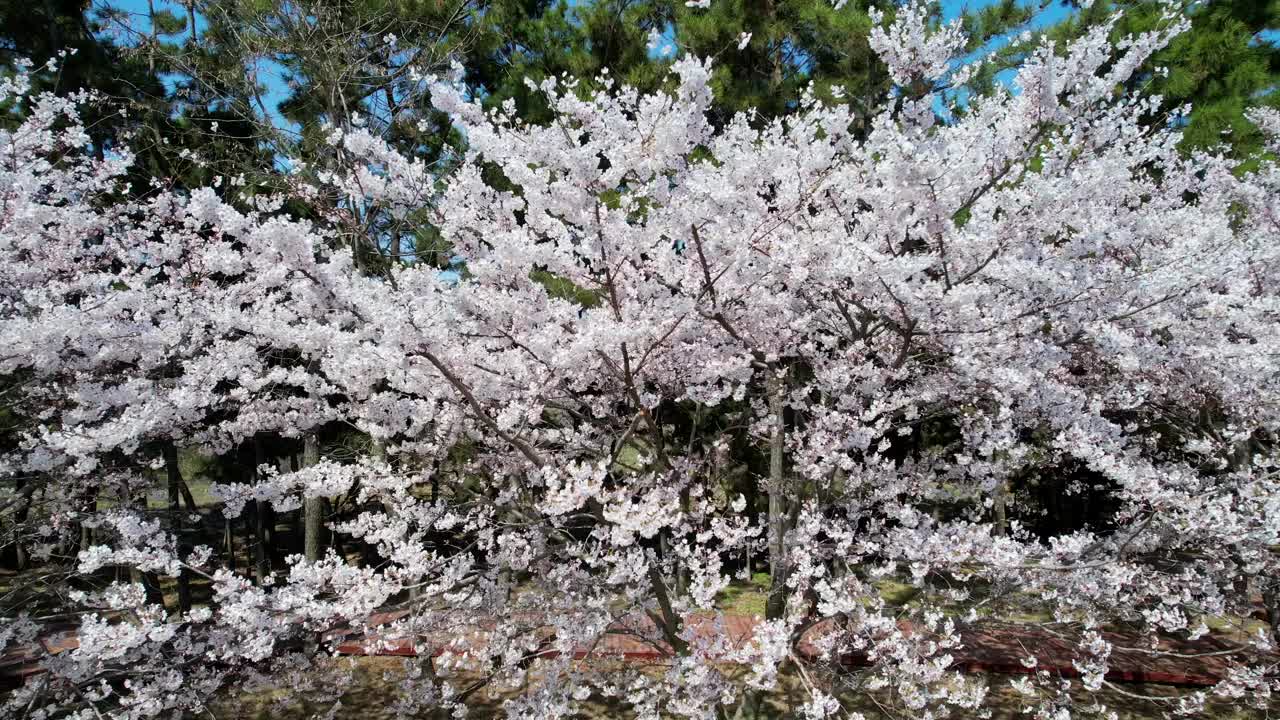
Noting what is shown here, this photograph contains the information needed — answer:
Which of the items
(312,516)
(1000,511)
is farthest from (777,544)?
(1000,511)

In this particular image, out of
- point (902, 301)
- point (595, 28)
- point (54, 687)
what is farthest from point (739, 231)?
point (595, 28)

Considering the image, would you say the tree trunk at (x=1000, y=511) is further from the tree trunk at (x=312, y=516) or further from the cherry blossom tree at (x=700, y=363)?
the tree trunk at (x=312, y=516)

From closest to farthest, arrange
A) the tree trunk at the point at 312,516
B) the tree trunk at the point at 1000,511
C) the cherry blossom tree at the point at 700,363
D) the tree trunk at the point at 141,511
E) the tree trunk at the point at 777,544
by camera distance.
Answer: the cherry blossom tree at the point at 700,363 < the tree trunk at the point at 777,544 < the tree trunk at the point at 141,511 < the tree trunk at the point at 312,516 < the tree trunk at the point at 1000,511

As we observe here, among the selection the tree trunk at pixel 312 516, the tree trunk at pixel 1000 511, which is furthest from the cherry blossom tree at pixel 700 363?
the tree trunk at pixel 1000 511

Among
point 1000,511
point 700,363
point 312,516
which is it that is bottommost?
point 1000,511

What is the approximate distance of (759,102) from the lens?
8883mm

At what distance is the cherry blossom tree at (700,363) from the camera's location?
3854 millimetres

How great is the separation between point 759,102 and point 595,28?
2580 millimetres

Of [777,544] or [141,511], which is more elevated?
[141,511]

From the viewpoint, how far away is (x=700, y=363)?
5039mm

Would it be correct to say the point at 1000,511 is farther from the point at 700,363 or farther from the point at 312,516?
the point at 312,516

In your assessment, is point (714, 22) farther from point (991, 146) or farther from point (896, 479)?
point (896, 479)

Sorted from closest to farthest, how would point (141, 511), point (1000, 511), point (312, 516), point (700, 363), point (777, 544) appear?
point (777, 544) < point (700, 363) < point (141, 511) < point (312, 516) < point (1000, 511)

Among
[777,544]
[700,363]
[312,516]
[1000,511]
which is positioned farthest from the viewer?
[1000,511]
